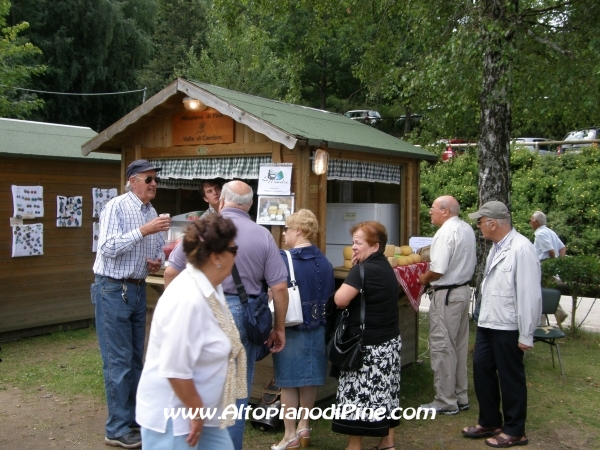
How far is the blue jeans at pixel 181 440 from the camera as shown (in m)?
2.38

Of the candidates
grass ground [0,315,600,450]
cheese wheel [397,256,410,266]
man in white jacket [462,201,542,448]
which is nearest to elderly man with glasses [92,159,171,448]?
grass ground [0,315,600,450]

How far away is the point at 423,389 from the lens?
5.95 metres

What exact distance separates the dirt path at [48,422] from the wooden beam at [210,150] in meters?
2.49

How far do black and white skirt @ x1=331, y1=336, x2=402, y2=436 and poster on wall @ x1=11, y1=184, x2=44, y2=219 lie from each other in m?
5.46

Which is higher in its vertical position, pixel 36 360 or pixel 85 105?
pixel 85 105

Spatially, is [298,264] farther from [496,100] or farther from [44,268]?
[44,268]

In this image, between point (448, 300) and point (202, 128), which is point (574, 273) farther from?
point (202, 128)

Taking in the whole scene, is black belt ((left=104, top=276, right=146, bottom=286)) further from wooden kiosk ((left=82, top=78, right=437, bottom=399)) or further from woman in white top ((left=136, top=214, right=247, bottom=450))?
woman in white top ((left=136, top=214, right=247, bottom=450))

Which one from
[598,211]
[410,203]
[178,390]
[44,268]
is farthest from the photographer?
[598,211]

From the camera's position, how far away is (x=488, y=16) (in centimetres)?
741

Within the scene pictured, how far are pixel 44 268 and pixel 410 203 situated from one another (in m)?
4.91

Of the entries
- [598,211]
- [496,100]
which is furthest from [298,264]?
[598,211]

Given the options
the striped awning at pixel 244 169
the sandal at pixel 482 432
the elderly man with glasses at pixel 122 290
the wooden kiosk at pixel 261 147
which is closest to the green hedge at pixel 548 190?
the wooden kiosk at pixel 261 147

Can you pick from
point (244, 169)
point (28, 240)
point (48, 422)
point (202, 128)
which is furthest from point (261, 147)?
point (28, 240)
